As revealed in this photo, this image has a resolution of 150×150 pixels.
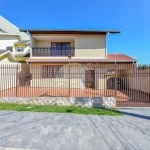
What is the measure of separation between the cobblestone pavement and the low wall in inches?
69.1

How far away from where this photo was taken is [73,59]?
14.7 m

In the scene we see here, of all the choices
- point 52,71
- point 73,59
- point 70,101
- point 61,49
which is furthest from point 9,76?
point 61,49

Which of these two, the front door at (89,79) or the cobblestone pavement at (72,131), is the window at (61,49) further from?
the cobblestone pavement at (72,131)

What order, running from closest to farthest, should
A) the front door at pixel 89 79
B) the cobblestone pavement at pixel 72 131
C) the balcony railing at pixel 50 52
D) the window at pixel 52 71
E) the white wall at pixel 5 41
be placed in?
the cobblestone pavement at pixel 72 131
the front door at pixel 89 79
the window at pixel 52 71
the balcony railing at pixel 50 52
the white wall at pixel 5 41

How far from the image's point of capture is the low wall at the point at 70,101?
27.8ft

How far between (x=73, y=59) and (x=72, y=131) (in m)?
10.4

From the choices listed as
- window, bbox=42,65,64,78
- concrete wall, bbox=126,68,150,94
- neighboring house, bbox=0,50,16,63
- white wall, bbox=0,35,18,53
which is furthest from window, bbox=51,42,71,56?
white wall, bbox=0,35,18,53

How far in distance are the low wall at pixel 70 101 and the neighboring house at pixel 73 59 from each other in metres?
5.12

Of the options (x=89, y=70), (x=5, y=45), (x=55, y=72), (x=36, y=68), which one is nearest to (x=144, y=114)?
(x=89, y=70)

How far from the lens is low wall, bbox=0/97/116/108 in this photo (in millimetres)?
8484

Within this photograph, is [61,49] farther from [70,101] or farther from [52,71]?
[70,101]

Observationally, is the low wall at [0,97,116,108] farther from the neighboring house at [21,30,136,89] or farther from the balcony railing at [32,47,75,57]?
the balcony railing at [32,47,75,57]

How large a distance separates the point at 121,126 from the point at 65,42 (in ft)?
43.7

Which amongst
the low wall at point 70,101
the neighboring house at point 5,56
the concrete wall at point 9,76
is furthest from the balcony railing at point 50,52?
the low wall at point 70,101
